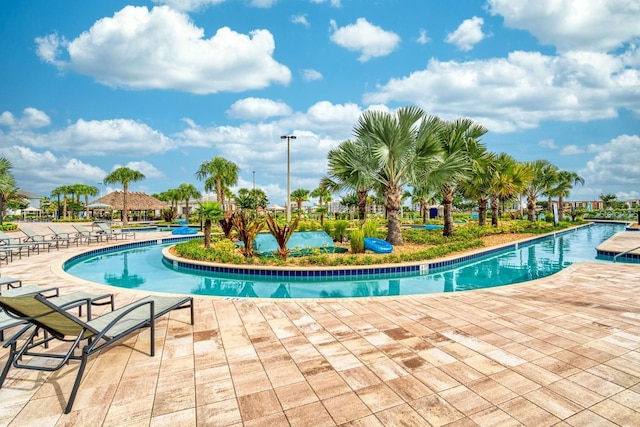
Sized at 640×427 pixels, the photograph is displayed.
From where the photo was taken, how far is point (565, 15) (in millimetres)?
10750

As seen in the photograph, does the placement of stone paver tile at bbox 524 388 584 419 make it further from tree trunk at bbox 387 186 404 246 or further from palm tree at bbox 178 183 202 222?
palm tree at bbox 178 183 202 222

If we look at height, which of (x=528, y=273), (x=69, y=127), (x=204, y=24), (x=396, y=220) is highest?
(x=204, y=24)

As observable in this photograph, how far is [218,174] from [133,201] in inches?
683

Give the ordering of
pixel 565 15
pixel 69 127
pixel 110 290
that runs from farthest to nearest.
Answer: pixel 69 127
pixel 565 15
pixel 110 290

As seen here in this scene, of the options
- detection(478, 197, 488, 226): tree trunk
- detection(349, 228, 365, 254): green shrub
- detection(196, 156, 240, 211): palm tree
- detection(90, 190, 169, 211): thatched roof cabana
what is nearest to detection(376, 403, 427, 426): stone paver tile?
detection(349, 228, 365, 254): green shrub

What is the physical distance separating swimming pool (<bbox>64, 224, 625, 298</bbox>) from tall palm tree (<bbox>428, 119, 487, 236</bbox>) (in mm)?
3424

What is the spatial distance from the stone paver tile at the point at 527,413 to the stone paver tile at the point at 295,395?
4.62ft

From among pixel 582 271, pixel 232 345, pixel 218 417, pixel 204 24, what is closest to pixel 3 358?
pixel 232 345

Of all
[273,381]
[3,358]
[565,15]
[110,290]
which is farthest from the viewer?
[565,15]

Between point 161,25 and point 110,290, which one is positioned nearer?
point 110,290

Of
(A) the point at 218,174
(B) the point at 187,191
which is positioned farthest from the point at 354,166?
(B) the point at 187,191

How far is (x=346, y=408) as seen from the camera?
243cm

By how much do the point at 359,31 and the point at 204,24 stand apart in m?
6.42

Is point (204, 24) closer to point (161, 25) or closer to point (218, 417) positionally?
point (161, 25)
